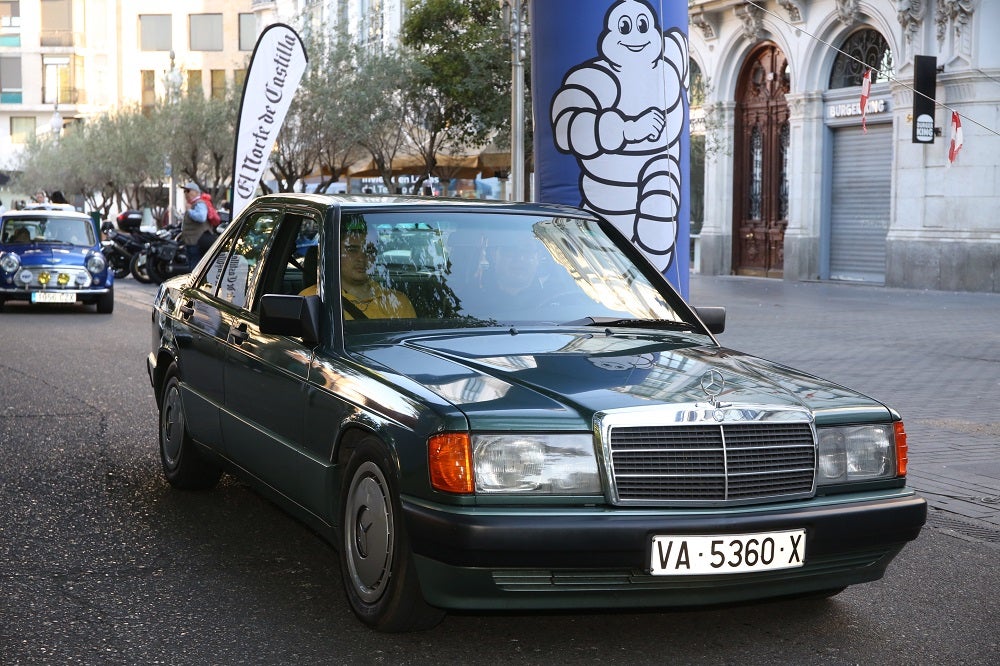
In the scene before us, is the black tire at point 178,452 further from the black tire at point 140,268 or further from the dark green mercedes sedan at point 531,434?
the black tire at point 140,268

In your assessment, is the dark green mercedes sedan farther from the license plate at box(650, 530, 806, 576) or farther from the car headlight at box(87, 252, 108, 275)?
the car headlight at box(87, 252, 108, 275)

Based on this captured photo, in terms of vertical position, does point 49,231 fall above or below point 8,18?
below

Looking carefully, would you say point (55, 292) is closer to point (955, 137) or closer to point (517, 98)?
point (517, 98)

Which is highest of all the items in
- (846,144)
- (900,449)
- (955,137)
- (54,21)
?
(54,21)

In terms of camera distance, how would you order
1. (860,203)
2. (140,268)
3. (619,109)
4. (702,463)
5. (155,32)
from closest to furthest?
1. (702,463)
2. (619,109)
3. (860,203)
4. (140,268)
5. (155,32)

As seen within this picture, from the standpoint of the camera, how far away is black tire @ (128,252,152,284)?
1141 inches

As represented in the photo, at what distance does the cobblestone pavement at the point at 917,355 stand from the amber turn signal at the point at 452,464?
298 centimetres

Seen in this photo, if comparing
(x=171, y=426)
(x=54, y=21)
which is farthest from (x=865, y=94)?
(x=54, y=21)

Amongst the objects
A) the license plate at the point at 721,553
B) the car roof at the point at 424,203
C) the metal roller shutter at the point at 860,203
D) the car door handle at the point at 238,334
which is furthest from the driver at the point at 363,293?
the metal roller shutter at the point at 860,203

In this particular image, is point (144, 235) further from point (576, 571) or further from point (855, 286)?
point (576, 571)

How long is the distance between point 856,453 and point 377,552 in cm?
149

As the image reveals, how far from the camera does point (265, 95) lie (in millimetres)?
17953

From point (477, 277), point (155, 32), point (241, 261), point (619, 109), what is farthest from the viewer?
point (155, 32)

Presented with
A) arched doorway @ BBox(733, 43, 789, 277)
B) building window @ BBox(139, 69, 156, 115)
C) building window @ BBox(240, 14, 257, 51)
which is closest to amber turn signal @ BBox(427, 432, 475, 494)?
arched doorway @ BBox(733, 43, 789, 277)
